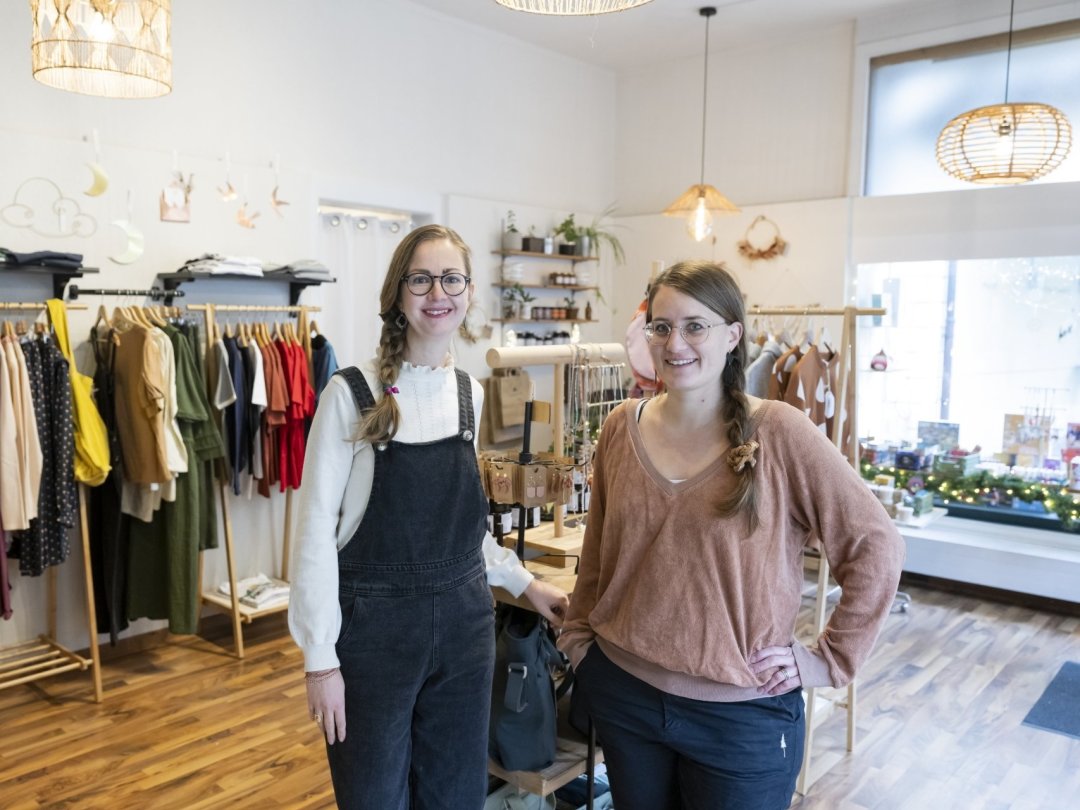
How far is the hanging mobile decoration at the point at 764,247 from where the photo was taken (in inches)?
233

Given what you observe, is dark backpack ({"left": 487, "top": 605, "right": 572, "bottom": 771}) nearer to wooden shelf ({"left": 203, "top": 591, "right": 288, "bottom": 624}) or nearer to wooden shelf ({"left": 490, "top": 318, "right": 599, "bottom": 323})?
wooden shelf ({"left": 203, "top": 591, "right": 288, "bottom": 624})

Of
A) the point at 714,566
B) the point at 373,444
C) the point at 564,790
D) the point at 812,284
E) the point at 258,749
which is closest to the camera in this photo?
the point at 714,566

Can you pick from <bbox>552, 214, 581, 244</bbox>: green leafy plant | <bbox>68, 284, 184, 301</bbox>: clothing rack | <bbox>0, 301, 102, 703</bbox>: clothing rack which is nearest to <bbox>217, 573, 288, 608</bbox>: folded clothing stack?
<bbox>0, 301, 102, 703</bbox>: clothing rack

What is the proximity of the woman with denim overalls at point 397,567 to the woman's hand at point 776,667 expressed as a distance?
53 centimetres

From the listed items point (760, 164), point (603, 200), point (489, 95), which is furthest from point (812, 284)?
point (489, 95)

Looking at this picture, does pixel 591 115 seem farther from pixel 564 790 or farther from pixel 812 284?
pixel 564 790

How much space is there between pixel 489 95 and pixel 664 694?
5098mm

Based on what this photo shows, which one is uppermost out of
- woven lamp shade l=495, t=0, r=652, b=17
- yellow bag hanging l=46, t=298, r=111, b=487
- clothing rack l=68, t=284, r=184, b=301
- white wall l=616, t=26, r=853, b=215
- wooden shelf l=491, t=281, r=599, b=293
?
white wall l=616, t=26, r=853, b=215

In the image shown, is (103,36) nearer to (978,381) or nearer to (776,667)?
(776,667)

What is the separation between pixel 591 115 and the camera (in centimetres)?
667

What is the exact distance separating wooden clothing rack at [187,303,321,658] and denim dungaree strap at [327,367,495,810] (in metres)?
2.55

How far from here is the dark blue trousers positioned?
142cm

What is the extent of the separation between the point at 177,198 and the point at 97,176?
0.39m

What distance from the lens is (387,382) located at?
5.30ft
